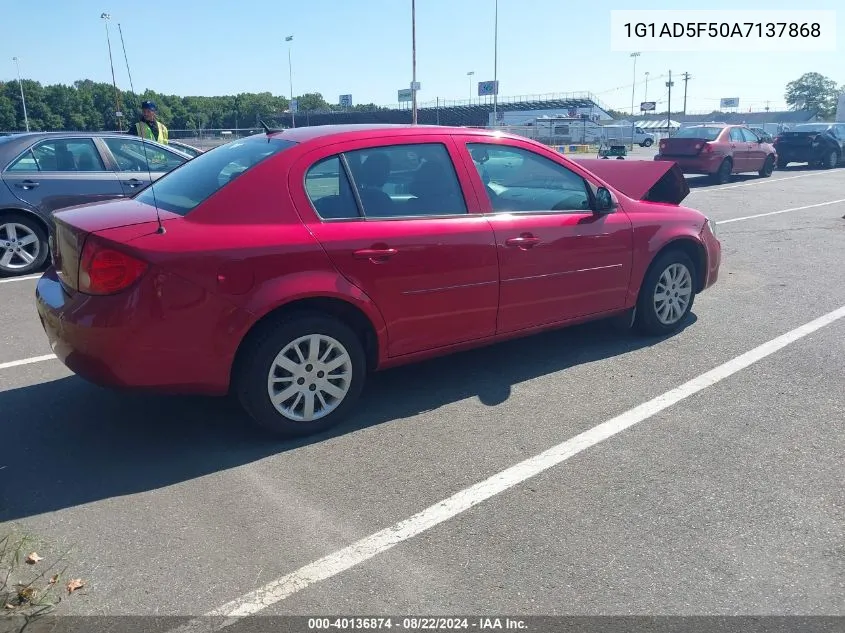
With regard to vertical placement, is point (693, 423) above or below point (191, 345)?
below

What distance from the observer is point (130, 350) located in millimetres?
3605

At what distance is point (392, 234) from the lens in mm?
4211

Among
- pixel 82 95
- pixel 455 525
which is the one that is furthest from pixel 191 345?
pixel 82 95

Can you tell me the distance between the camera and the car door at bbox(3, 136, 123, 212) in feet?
26.5

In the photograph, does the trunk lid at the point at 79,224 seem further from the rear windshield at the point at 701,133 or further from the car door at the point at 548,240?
the rear windshield at the point at 701,133

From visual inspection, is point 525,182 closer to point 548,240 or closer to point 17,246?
point 548,240

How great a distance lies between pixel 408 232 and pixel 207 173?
47.9 inches

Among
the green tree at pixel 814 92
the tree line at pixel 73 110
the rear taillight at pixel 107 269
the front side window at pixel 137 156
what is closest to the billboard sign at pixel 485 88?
the tree line at pixel 73 110

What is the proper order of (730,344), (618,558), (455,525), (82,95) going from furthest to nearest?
1. (82,95)
2. (730,344)
3. (455,525)
4. (618,558)

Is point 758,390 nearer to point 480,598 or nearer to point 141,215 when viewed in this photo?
point 480,598

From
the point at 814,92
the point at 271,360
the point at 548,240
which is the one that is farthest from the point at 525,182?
the point at 814,92

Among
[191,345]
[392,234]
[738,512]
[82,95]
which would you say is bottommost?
[738,512]

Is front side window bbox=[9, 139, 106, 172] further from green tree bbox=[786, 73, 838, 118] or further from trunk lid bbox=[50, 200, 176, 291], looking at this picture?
green tree bbox=[786, 73, 838, 118]

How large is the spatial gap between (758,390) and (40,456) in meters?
4.24
